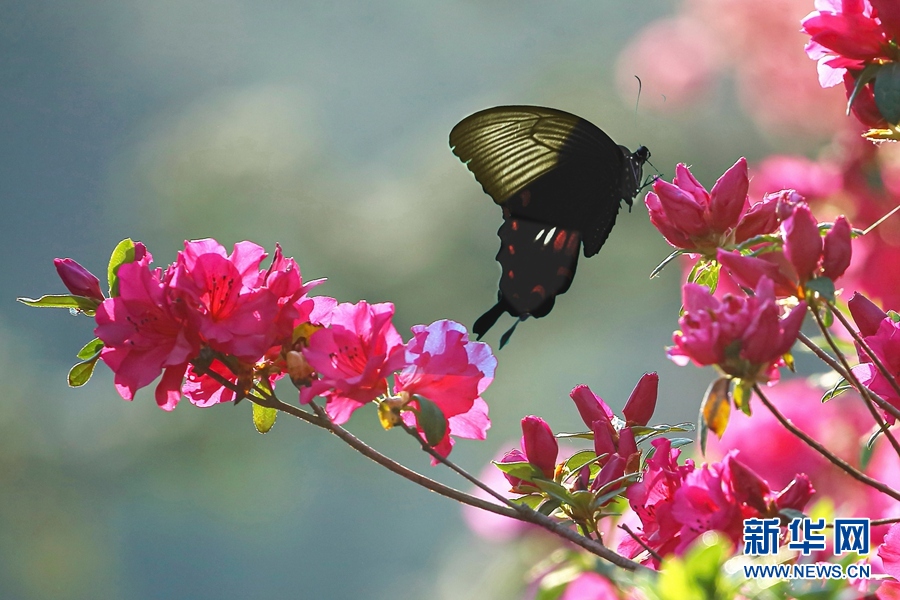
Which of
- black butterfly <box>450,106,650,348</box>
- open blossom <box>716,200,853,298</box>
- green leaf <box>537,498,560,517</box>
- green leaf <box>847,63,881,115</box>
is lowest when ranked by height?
green leaf <box>537,498,560,517</box>

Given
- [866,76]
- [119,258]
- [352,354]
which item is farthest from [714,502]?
[119,258]

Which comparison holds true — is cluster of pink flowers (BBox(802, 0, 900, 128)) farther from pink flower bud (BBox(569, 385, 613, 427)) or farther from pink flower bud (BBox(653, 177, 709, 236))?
pink flower bud (BBox(569, 385, 613, 427))

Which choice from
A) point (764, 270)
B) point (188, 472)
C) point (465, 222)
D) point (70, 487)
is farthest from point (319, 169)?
point (764, 270)

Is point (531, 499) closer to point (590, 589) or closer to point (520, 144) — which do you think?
point (590, 589)

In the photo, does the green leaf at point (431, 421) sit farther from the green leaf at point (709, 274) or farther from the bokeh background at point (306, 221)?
the bokeh background at point (306, 221)

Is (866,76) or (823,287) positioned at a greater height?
(866,76)

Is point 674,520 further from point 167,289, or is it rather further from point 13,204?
point 13,204

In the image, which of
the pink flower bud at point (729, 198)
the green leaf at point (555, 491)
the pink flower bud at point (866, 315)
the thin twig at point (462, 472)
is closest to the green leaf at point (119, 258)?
the thin twig at point (462, 472)

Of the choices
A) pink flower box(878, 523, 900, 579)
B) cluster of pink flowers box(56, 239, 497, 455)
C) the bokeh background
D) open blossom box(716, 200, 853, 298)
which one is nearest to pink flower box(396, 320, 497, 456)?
cluster of pink flowers box(56, 239, 497, 455)
